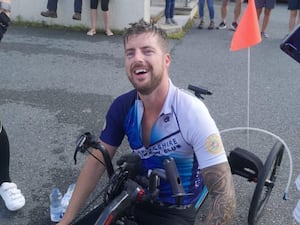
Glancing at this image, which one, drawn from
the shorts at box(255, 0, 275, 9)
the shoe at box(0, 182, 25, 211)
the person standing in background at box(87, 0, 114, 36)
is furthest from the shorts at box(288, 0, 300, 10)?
the shoe at box(0, 182, 25, 211)

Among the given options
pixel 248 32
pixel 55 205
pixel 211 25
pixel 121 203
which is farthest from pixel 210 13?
pixel 121 203

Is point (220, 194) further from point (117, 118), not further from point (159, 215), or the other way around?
point (117, 118)

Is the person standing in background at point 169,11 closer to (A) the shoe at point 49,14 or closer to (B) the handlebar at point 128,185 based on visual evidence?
(A) the shoe at point 49,14

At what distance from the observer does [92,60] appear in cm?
610

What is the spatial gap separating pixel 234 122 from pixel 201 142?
2.45m

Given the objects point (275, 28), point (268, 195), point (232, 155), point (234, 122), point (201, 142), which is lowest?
point (275, 28)

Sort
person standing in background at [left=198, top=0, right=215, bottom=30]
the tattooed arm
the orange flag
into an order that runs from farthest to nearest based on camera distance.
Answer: person standing in background at [left=198, top=0, right=215, bottom=30], the orange flag, the tattooed arm

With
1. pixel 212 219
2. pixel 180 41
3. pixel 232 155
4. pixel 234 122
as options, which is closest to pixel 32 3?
pixel 180 41

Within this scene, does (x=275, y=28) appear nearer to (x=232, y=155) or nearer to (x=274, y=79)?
(x=274, y=79)

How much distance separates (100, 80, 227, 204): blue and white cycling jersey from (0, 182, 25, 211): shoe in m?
0.97

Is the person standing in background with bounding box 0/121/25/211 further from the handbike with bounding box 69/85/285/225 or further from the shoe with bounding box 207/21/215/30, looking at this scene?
the shoe with bounding box 207/21/215/30

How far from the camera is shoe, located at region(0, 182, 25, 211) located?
Result: 9.02ft

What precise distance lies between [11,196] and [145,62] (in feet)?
5.06

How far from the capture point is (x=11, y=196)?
9.07ft
